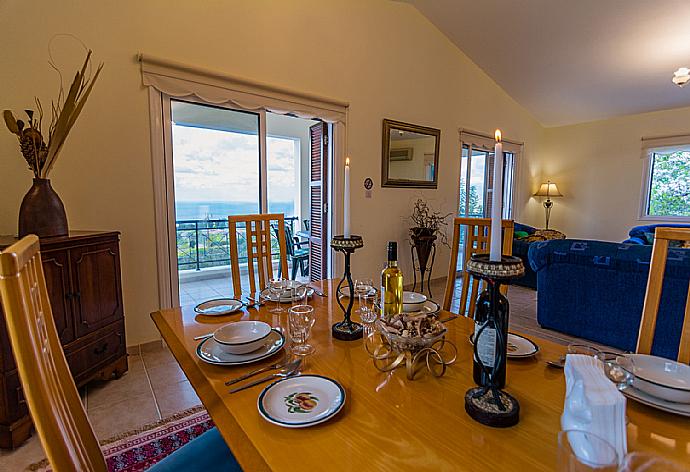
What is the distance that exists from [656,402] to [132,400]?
2.41 metres

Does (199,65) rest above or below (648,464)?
above

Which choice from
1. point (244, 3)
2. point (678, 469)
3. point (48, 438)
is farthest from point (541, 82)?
point (48, 438)

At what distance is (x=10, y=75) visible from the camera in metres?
2.11

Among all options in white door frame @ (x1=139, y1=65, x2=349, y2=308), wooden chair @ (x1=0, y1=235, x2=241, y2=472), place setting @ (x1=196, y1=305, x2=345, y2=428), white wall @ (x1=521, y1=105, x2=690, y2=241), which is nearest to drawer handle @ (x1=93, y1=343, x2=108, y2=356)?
white door frame @ (x1=139, y1=65, x2=349, y2=308)

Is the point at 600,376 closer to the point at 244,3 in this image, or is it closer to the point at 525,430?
the point at 525,430

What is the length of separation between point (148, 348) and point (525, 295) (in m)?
4.11

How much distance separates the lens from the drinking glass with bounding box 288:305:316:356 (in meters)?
1.04

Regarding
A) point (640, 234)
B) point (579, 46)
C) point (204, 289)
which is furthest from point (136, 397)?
point (640, 234)

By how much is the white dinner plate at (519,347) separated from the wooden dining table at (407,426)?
0.02 meters

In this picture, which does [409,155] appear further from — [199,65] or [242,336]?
[242,336]

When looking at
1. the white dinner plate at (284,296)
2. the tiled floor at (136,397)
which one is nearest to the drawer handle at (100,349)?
the tiled floor at (136,397)

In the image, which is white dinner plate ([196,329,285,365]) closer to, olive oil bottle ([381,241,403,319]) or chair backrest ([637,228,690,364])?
olive oil bottle ([381,241,403,319])

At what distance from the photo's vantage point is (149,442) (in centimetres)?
172

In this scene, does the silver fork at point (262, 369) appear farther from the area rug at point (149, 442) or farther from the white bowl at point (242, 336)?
the area rug at point (149, 442)
